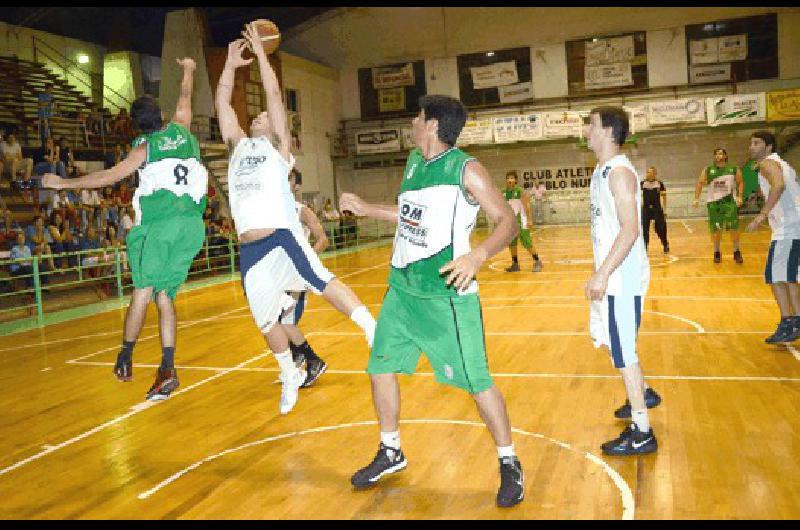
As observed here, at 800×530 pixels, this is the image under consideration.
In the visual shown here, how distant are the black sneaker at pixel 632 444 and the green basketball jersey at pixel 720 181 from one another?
982 centimetres

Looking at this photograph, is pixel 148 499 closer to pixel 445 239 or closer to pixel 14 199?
pixel 445 239

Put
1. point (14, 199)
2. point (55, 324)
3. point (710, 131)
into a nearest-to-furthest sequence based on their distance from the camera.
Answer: point (55, 324), point (14, 199), point (710, 131)

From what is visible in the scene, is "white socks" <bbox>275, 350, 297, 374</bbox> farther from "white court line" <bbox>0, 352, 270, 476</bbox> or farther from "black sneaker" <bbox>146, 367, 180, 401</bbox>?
"white court line" <bbox>0, 352, 270, 476</bbox>

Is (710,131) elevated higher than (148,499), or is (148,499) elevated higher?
(710,131)

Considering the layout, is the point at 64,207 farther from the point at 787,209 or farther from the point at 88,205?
the point at 787,209

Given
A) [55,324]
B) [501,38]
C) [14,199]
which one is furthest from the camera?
[501,38]

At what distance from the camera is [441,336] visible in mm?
3322

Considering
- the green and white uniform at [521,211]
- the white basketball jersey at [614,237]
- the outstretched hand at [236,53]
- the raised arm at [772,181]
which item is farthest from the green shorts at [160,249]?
the green and white uniform at [521,211]

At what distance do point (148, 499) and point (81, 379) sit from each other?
11.3 ft

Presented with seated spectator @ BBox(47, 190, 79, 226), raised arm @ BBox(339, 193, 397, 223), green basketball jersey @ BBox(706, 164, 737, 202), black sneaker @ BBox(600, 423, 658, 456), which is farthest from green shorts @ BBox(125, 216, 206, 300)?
green basketball jersey @ BBox(706, 164, 737, 202)

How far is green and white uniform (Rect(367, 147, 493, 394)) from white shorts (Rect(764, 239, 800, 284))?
417 cm

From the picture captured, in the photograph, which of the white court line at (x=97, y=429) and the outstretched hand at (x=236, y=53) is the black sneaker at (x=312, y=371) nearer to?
the white court line at (x=97, y=429)
